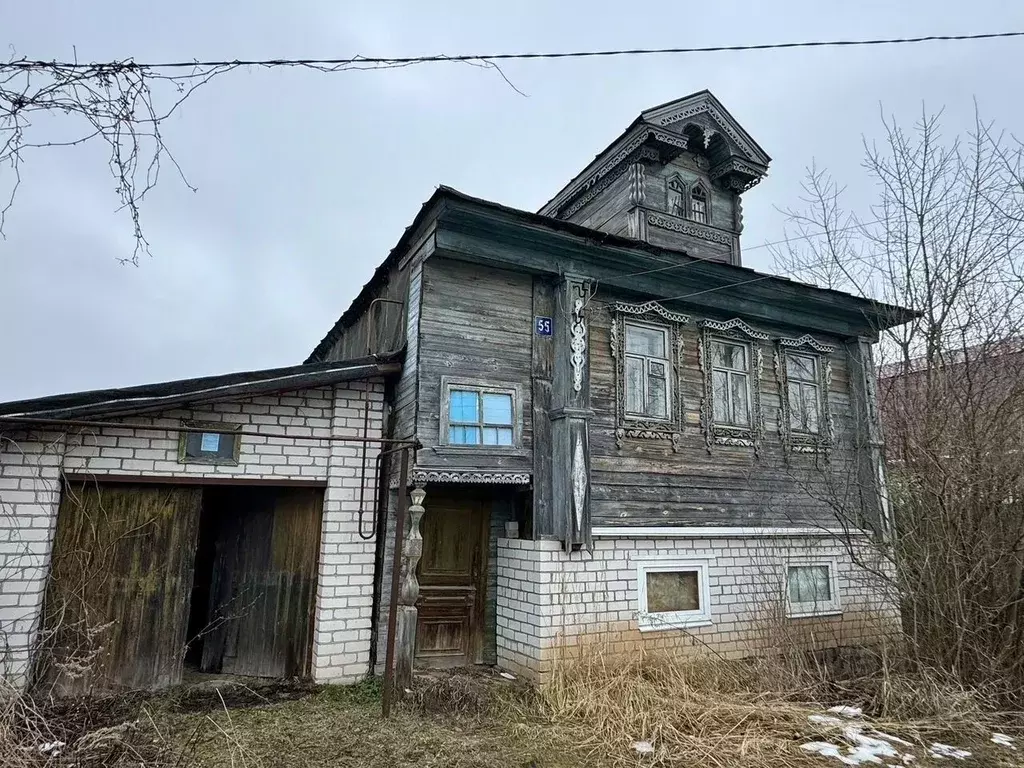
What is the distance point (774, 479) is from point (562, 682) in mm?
4466

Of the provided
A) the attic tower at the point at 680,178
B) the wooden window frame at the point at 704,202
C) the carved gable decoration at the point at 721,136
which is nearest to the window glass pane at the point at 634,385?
the attic tower at the point at 680,178

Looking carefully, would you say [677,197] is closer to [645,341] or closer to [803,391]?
[645,341]

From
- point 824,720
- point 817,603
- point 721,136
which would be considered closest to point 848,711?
point 824,720

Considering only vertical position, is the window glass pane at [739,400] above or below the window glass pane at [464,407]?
above

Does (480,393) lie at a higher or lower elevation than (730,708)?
higher

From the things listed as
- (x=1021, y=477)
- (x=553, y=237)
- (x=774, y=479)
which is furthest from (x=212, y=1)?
(x=774, y=479)

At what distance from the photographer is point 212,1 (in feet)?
10.4

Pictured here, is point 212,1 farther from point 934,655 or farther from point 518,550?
point 934,655

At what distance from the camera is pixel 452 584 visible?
7.59 meters

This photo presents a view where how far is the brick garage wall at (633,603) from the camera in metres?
6.83

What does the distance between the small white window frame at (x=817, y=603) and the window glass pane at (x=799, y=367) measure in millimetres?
2673

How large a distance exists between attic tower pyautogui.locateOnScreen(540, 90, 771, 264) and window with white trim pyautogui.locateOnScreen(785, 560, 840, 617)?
4.81 metres

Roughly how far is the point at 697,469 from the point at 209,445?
5.91 metres

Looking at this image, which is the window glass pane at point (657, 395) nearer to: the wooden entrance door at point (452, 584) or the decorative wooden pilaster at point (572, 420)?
the decorative wooden pilaster at point (572, 420)
